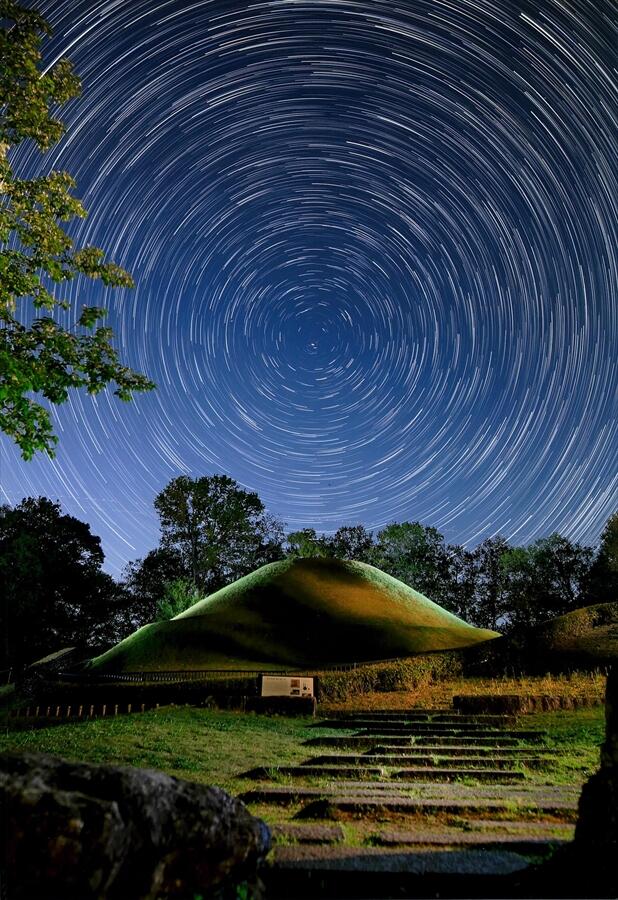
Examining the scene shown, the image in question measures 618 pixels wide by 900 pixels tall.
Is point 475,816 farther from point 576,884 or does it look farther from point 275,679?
point 275,679

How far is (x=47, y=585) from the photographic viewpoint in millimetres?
61656

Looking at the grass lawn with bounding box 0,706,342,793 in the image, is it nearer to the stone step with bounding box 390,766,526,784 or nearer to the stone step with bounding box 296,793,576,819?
the stone step with bounding box 296,793,576,819

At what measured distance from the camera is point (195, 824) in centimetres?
399

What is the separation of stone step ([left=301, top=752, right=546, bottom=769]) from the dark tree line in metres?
45.0

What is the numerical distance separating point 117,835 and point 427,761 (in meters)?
8.23

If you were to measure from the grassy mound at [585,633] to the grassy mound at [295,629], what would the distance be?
10.2 meters

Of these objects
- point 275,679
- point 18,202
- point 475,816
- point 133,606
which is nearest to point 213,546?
point 133,606

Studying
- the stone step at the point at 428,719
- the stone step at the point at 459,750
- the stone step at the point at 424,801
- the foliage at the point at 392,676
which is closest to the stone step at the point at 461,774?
the stone step at the point at 424,801

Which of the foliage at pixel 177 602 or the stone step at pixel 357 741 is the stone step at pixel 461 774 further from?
the foliage at pixel 177 602

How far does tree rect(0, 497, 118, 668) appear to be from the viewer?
55406 mm

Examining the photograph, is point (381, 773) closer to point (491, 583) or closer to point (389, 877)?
point (389, 877)

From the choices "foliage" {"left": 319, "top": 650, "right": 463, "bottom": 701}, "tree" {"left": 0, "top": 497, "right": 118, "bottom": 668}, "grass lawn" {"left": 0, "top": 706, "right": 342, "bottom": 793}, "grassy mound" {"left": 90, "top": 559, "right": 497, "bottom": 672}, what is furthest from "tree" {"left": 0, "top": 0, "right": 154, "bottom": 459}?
"tree" {"left": 0, "top": 497, "right": 118, "bottom": 668}

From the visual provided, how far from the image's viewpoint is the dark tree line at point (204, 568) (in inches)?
2253

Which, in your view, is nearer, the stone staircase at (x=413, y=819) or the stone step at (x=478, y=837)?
the stone staircase at (x=413, y=819)
